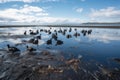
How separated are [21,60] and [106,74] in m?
11.4

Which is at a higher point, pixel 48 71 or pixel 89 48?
pixel 48 71

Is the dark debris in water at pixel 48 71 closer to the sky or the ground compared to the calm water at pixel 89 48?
closer to the sky

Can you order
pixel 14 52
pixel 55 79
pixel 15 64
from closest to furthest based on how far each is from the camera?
pixel 55 79 → pixel 15 64 → pixel 14 52

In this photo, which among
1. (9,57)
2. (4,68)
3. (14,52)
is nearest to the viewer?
(4,68)

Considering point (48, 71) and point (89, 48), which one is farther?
point (89, 48)

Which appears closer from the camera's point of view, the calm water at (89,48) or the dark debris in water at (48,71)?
the dark debris in water at (48,71)

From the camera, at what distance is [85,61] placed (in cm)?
2127

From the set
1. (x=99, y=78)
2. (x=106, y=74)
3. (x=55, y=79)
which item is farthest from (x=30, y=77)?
Result: (x=106, y=74)

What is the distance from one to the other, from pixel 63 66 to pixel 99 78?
512 centimetres

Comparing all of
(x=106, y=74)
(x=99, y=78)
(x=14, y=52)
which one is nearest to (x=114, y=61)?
(x=106, y=74)

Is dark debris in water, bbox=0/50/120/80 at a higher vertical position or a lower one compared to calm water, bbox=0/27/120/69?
higher

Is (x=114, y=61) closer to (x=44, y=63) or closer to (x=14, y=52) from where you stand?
(x=44, y=63)

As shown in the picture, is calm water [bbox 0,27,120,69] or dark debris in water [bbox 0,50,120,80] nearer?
dark debris in water [bbox 0,50,120,80]

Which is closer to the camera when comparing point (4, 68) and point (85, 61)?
point (4, 68)
